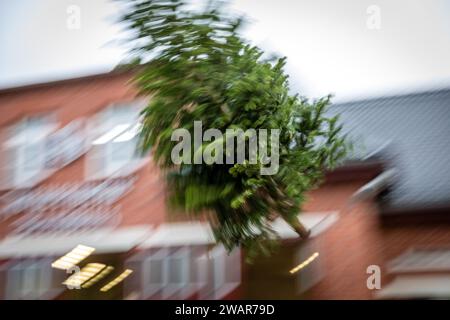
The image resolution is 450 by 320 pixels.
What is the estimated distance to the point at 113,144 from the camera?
303cm

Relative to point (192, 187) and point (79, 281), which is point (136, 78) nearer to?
point (192, 187)

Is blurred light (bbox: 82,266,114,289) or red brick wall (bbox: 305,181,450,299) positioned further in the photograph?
blurred light (bbox: 82,266,114,289)

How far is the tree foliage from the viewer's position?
2.13 m

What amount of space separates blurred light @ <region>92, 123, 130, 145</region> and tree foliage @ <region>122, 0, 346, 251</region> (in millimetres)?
776

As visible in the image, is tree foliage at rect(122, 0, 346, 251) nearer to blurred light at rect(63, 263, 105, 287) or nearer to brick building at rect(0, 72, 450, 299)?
brick building at rect(0, 72, 450, 299)

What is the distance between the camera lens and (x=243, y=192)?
6.97ft

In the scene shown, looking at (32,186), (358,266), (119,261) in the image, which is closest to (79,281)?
(119,261)

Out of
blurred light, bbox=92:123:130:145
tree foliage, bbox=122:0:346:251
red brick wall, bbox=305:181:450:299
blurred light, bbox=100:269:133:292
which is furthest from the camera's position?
blurred light, bbox=92:123:130:145

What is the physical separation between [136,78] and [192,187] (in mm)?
515

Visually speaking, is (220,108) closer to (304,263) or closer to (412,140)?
(304,263)

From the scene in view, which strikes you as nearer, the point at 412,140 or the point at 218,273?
the point at 218,273

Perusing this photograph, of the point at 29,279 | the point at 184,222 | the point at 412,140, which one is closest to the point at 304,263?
the point at 184,222

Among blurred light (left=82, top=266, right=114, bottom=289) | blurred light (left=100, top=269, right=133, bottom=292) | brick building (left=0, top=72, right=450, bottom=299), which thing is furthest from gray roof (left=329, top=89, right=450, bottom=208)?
blurred light (left=82, top=266, right=114, bottom=289)

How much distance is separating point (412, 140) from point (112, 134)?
1.72 metres
